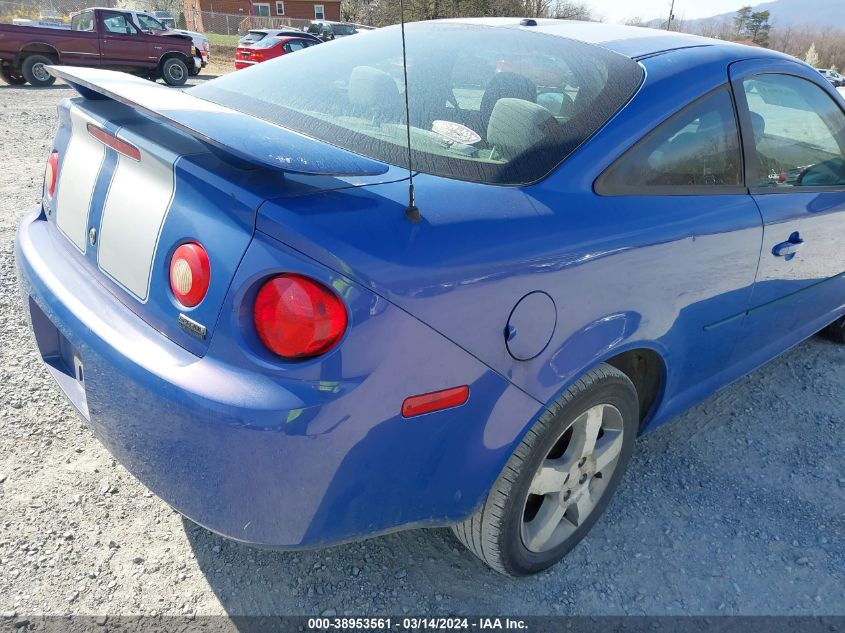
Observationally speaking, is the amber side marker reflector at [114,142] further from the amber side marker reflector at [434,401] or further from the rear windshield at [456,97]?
the amber side marker reflector at [434,401]

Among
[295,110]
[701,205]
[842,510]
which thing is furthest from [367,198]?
[842,510]

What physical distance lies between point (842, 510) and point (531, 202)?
1.82m

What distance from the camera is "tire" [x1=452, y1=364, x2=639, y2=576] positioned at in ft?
5.74

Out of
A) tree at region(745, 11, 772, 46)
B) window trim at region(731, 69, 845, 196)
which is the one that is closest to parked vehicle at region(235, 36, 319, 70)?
window trim at region(731, 69, 845, 196)

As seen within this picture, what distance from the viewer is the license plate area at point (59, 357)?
180 centimetres

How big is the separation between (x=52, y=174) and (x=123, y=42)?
14.5m

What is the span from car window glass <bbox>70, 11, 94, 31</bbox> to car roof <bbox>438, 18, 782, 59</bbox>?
46.3 ft

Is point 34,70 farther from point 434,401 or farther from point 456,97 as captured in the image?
point 434,401

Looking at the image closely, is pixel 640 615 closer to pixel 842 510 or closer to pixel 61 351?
pixel 842 510

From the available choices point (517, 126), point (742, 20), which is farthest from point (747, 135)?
point (742, 20)

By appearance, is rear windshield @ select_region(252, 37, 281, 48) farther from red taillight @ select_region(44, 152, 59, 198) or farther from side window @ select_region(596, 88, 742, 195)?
side window @ select_region(596, 88, 742, 195)

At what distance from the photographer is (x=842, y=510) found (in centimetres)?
243

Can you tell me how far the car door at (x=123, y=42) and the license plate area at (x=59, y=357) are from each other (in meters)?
14.6

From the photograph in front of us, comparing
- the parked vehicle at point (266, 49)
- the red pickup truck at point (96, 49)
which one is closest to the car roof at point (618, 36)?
the red pickup truck at point (96, 49)
